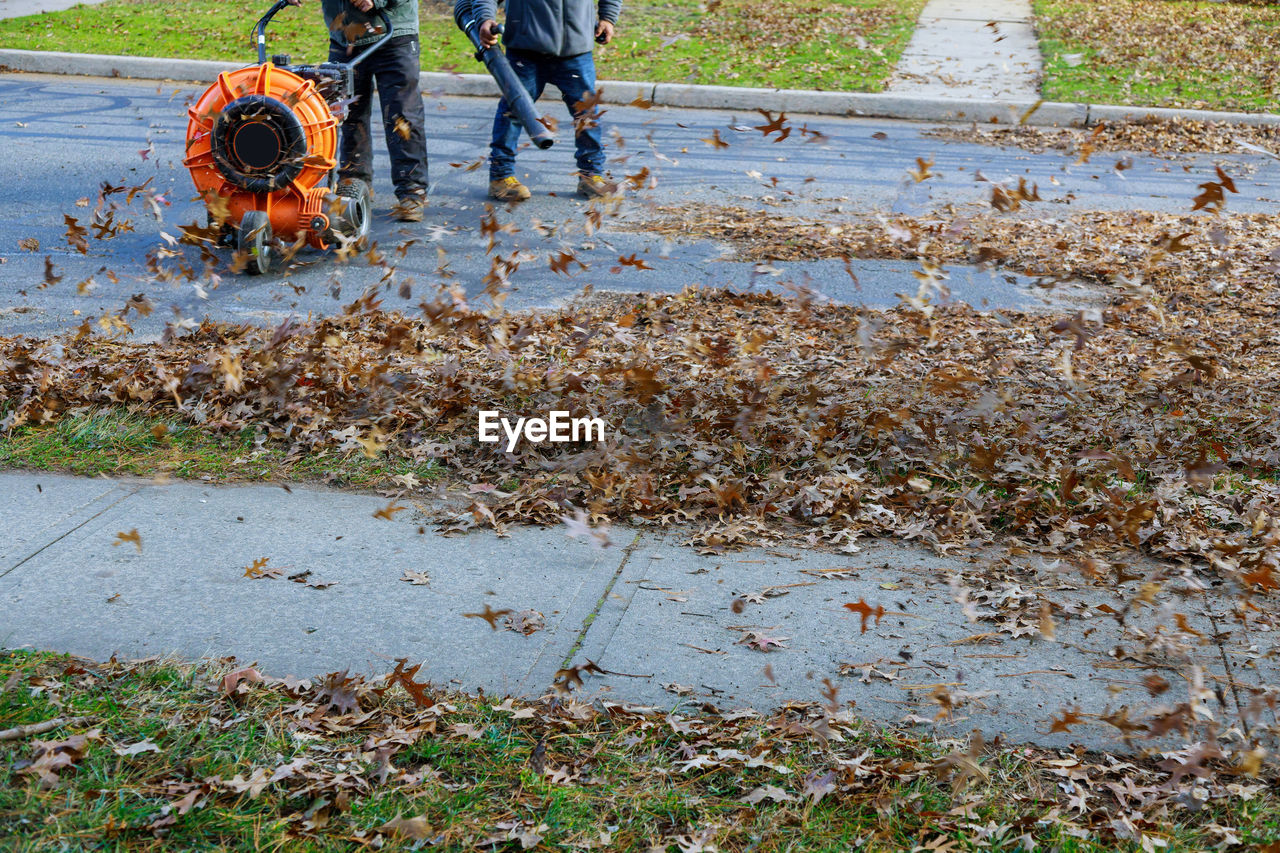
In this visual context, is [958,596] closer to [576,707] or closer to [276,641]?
[576,707]

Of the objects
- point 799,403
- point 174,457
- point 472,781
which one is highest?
point 799,403

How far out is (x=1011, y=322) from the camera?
218 inches

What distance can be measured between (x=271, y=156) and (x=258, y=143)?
0.30 ft

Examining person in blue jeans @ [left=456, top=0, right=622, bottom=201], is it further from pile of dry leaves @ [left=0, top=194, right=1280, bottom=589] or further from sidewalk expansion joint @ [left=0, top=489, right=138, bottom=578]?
sidewalk expansion joint @ [left=0, top=489, right=138, bottom=578]

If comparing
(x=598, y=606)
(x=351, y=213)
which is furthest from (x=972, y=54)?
(x=598, y=606)

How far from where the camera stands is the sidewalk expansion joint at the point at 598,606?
3.03 metres

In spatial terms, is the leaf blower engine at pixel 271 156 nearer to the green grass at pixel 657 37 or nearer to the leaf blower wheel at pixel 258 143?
the leaf blower wheel at pixel 258 143

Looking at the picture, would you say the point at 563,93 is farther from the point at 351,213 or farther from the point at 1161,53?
the point at 1161,53

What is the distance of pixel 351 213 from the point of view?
20.5ft

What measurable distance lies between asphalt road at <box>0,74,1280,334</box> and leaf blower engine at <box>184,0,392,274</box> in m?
0.29

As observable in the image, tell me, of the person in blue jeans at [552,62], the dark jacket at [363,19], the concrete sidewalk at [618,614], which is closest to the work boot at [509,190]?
the person in blue jeans at [552,62]

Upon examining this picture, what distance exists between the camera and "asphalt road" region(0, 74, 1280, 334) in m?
6.01

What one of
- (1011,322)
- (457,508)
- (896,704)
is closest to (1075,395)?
(1011,322)

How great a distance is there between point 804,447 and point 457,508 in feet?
4.39
